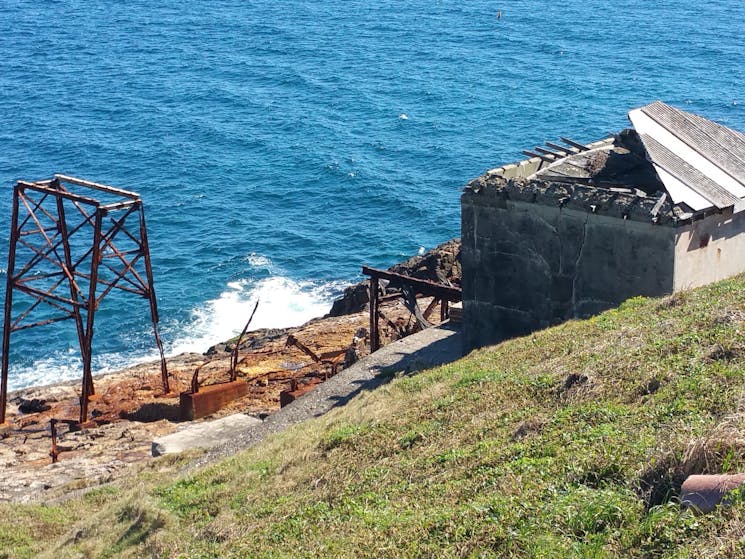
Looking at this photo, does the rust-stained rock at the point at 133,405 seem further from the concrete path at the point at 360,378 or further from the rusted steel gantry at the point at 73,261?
the concrete path at the point at 360,378

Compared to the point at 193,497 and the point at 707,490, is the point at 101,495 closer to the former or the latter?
the point at 193,497

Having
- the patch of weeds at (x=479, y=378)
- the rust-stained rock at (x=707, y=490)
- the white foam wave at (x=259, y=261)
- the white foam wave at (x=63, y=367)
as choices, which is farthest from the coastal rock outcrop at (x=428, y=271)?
the rust-stained rock at (x=707, y=490)

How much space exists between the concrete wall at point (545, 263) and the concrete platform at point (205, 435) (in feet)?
19.7

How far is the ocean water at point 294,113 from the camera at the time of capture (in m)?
51.4

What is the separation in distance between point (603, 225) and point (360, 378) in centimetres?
693

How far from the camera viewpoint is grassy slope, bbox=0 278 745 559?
11.6m

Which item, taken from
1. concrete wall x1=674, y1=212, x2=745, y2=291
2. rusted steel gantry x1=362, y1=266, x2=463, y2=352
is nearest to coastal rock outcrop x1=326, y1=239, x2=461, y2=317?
rusted steel gantry x1=362, y1=266, x2=463, y2=352

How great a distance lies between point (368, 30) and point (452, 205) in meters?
49.4

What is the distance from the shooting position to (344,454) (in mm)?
16859

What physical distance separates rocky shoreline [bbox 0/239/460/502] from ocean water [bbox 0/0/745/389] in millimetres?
5532

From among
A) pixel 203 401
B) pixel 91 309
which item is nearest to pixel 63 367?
pixel 91 309

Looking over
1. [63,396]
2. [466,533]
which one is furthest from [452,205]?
[466,533]

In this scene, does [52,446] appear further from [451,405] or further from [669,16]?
[669,16]

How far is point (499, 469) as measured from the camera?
13719 mm
